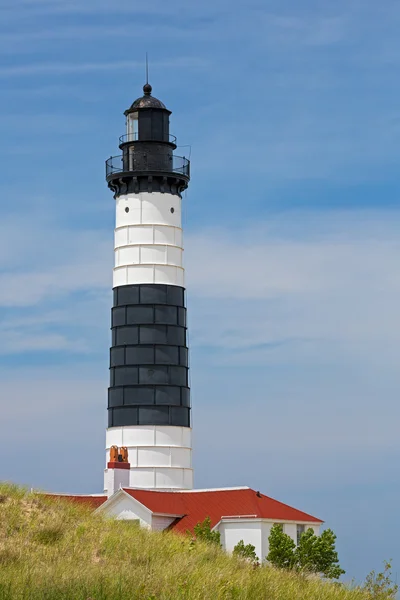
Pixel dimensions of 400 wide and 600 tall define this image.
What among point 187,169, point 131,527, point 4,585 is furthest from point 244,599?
point 187,169

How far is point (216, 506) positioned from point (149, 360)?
7236 millimetres

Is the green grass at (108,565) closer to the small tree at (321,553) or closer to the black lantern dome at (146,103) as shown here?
the small tree at (321,553)

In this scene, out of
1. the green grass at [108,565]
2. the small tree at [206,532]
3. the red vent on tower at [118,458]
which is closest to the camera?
the green grass at [108,565]

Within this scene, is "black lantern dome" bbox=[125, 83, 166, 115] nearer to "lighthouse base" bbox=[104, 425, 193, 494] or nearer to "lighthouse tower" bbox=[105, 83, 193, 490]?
"lighthouse tower" bbox=[105, 83, 193, 490]

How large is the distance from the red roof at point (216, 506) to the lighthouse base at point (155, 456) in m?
2.15

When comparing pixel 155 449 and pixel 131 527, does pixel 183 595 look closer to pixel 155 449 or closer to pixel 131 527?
pixel 131 527

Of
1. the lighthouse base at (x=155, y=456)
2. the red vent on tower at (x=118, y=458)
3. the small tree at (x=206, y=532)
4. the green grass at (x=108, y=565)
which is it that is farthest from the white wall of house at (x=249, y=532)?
the green grass at (x=108, y=565)

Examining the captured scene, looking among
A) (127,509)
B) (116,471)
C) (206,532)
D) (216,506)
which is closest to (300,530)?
(216,506)

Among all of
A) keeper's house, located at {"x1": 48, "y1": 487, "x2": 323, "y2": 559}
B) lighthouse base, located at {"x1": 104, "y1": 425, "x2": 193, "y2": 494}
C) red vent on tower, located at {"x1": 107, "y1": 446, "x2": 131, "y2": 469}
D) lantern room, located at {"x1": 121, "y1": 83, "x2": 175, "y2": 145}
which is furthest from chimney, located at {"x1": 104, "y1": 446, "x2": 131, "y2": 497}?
lantern room, located at {"x1": 121, "y1": 83, "x2": 175, "y2": 145}

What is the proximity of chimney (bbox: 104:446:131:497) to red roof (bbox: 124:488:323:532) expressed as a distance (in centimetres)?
189

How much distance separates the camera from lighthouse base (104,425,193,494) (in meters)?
45.3

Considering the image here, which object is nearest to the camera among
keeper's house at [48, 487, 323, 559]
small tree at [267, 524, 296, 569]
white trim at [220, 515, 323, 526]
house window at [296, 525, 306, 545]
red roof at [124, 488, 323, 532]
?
small tree at [267, 524, 296, 569]

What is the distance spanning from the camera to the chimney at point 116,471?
1731 inches

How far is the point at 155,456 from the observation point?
149ft
